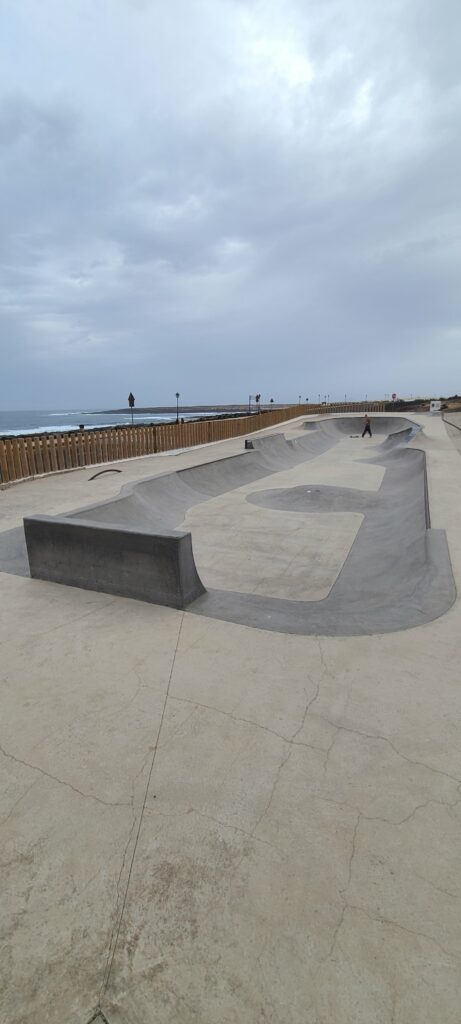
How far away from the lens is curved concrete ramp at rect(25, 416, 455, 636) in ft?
16.2

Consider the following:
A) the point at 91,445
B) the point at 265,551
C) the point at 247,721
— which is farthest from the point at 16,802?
the point at 91,445

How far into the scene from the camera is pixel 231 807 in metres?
2.44

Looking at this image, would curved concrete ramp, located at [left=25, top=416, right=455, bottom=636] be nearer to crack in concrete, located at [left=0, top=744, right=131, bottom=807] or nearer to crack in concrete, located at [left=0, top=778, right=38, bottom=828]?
crack in concrete, located at [left=0, top=744, right=131, bottom=807]

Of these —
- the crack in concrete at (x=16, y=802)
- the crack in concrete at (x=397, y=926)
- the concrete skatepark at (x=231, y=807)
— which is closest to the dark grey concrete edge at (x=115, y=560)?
the concrete skatepark at (x=231, y=807)

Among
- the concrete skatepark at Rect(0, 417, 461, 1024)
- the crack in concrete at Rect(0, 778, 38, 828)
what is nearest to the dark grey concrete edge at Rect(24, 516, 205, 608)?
the concrete skatepark at Rect(0, 417, 461, 1024)

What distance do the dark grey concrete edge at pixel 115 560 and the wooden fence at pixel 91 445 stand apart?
7.66 m

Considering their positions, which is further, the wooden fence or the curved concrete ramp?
the wooden fence

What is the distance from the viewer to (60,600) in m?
5.20

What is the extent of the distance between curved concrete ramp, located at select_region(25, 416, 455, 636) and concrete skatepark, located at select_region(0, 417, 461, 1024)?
102mm

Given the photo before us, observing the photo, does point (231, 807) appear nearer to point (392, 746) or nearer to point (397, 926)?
point (397, 926)

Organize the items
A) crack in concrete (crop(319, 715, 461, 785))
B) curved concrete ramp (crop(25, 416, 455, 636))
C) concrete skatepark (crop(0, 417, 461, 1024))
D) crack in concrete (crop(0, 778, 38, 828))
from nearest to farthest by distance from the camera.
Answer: concrete skatepark (crop(0, 417, 461, 1024)) → crack in concrete (crop(0, 778, 38, 828)) → crack in concrete (crop(319, 715, 461, 785)) → curved concrete ramp (crop(25, 416, 455, 636))

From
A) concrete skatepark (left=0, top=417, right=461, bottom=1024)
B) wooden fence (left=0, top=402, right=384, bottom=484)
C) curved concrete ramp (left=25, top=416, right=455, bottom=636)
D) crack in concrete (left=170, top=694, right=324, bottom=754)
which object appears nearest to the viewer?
concrete skatepark (left=0, top=417, right=461, bottom=1024)

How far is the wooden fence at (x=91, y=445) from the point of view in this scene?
41.0 feet

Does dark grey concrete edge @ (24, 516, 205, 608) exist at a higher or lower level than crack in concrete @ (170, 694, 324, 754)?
higher
